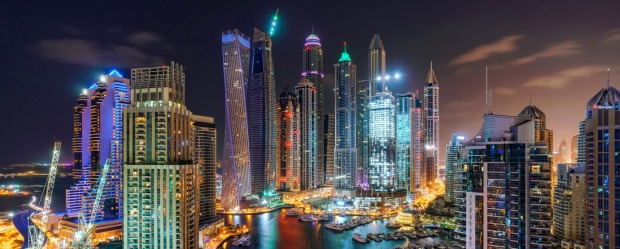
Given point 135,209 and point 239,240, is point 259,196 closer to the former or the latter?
point 239,240

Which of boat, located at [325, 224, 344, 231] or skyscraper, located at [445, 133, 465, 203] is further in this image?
skyscraper, located at [445, 133, 465, 203]

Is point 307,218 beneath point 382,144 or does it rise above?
beneath

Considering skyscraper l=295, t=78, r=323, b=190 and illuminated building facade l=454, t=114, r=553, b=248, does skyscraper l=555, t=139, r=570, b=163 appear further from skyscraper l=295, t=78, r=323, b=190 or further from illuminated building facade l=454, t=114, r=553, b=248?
illuminated building facade l=454, t=114, r=553, b=248

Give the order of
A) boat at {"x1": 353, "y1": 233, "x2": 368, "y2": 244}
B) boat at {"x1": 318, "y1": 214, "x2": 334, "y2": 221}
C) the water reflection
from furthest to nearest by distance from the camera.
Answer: boat at {"x1": 318, "y1": 214, "x2": 334, "y2": 221}, boat at {"x1": 353, "y1": 233, "x2": 368, "y2": 244}, the water reflection

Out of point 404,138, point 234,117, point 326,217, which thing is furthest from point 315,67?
point 326,217

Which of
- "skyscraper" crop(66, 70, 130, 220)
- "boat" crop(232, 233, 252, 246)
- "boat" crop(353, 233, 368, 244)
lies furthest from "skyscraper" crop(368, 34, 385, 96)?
"boat" crop(232, 233, 252, 246)

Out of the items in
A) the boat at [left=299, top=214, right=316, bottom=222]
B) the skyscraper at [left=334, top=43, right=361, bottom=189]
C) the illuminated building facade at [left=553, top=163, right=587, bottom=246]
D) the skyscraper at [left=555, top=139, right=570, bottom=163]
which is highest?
the skyscraper at [left=334, top=43, right=361, bottom=189]

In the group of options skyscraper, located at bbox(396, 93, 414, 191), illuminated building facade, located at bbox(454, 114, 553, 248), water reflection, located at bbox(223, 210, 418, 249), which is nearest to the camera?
illuminated building facade, located at bbox(454, 114, 553, 248)

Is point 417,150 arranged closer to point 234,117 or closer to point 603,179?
point 234,117
